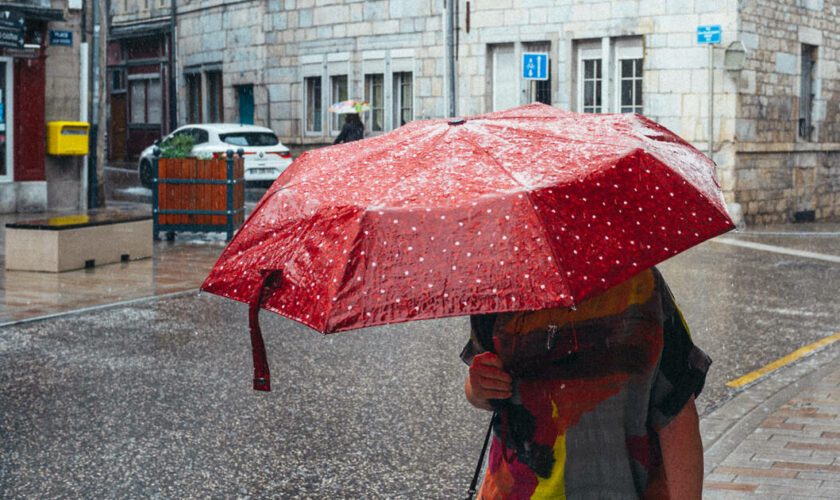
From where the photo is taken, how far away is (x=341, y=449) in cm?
557

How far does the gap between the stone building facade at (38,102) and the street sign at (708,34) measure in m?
10.6

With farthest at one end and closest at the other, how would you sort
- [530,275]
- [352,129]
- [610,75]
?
[610,75] < [352,129] < [530,275]

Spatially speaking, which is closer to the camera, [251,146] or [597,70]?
[597,70]

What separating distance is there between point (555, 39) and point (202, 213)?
988 cm

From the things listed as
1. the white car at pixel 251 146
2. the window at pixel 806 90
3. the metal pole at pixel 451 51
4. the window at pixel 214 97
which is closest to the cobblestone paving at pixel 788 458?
the metal pole at pixel 451 51

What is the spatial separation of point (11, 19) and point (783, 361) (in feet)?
49.5

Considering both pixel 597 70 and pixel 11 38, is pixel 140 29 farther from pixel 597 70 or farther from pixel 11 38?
pixel 597 70

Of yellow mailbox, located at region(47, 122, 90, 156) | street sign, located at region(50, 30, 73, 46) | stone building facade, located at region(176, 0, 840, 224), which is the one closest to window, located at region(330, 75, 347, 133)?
stone building facade, located at region(176, 0, 840, 224)

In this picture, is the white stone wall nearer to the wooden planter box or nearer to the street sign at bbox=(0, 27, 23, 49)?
the street sign at bbox=(0, 27, 23, 49)

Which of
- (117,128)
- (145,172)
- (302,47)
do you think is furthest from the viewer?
(117,128)

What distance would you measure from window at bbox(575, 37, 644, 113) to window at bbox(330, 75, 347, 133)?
21.8 ft

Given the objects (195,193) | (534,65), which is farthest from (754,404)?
(534,65)

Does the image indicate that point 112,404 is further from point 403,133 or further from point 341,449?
point 403,133

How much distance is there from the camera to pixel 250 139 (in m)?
24.4
